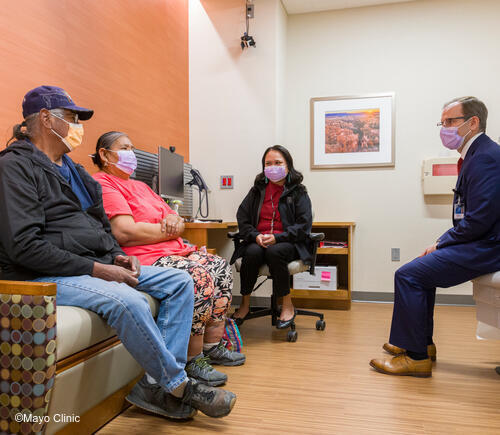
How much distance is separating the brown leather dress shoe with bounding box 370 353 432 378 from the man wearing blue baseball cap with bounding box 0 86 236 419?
0.98 meters

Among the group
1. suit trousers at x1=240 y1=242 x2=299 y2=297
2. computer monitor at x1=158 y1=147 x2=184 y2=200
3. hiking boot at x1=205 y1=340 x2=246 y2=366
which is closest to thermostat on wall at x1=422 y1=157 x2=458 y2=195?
suit trousers at x1=240 y1=242 x2=299 y2=297

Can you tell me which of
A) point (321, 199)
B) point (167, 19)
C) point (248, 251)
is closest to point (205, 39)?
point (167, 19)

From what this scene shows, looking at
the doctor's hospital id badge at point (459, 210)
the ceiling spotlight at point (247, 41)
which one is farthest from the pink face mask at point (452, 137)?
the ceiling spotlight at point (247, 41)

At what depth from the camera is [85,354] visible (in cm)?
141

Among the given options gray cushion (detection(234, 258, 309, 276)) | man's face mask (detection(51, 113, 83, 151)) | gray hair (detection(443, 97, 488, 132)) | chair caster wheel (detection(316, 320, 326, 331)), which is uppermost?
gray hair (detection(443, 97, 488, 132))

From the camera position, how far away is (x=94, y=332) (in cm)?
143

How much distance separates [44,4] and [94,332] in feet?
5.78

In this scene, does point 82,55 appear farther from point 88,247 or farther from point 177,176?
point 88,247

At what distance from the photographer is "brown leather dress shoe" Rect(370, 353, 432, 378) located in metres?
2.14

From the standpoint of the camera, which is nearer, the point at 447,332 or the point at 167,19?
the point at 447,332

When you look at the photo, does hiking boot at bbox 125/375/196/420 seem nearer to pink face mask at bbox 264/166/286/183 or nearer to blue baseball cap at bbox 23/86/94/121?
blue baseball cap at bbox 23/86/94/121

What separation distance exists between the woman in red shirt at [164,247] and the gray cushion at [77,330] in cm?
56

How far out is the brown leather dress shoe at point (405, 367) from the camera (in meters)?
2.14

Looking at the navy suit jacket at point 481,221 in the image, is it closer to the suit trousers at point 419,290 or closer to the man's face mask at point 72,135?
the suit trousers at point 419,290
